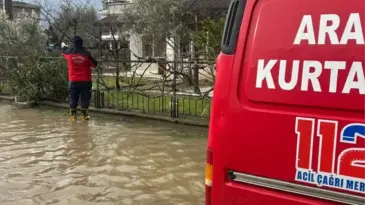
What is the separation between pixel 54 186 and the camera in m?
5.54

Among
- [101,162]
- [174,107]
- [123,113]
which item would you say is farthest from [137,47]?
[101,162]

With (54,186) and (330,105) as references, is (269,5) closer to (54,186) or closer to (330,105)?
(330,105)

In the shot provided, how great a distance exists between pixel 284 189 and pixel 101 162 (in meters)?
4.45

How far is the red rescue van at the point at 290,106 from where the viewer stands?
2199 millimetres

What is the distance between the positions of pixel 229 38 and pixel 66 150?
5114mm

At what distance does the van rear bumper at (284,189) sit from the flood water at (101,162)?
98.0 inches

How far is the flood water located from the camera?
5.23 m

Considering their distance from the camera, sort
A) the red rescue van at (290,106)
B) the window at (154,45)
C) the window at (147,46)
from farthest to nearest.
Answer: the window at (147,46), the window at (154,45), the red rescue van at (290,106)

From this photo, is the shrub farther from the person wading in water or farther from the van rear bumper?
the van rear bumper

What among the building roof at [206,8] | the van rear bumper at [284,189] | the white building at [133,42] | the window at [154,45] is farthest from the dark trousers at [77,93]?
the window at [154,45]

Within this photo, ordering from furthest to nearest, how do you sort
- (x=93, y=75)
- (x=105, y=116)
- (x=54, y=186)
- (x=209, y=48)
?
(x=93, y=75) < (x=105, y=116) < (x=209, y=48) < (x=54, y=186)

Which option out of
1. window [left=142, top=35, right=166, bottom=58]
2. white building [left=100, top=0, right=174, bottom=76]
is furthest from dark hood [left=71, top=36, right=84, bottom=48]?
window [left=142, top=35, right=166, bottom=58]

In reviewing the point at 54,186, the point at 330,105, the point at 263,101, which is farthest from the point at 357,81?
the point at 54,186

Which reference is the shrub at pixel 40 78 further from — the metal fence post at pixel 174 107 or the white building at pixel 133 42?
the white building at pixel 133 42
